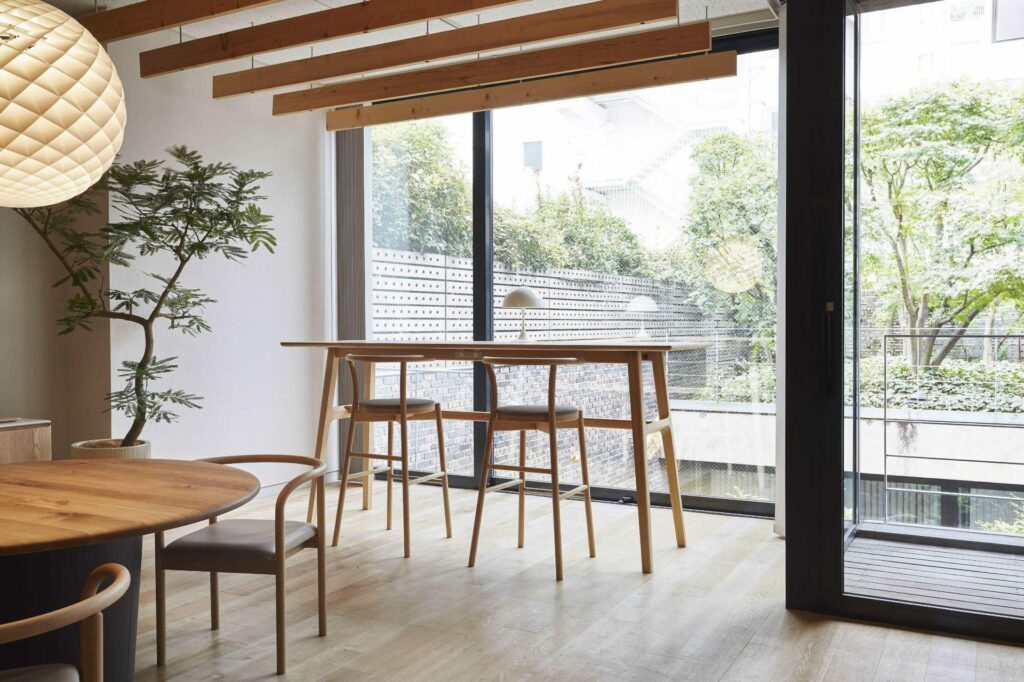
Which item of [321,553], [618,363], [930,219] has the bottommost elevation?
[321,553]

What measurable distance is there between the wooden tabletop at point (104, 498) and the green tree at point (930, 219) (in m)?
2.42

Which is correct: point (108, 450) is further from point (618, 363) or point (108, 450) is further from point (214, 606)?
point (618, 363)

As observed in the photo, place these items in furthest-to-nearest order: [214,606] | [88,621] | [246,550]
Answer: [214,606]
[246,550]
[88,621]

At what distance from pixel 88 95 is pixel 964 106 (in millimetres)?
2936

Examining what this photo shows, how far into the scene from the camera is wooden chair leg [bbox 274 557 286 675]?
2.55 meters

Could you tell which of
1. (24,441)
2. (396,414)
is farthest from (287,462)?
(24,441)

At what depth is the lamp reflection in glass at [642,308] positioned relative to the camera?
16.6 ft

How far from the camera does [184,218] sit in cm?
416

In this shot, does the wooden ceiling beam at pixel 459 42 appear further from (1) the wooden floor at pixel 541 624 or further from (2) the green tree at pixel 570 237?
(1) the wooden floor at pixel 541 624

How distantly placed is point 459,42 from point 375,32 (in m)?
0.74

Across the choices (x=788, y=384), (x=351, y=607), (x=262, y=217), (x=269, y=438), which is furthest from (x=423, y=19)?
(x=269, y=438)

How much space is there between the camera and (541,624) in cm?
307

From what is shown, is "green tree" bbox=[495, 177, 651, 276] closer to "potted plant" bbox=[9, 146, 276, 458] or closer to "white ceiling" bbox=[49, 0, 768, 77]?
"white ceiling" bbox=[49, 0, 768, 77]

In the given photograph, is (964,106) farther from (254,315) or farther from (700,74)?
(254,315)
